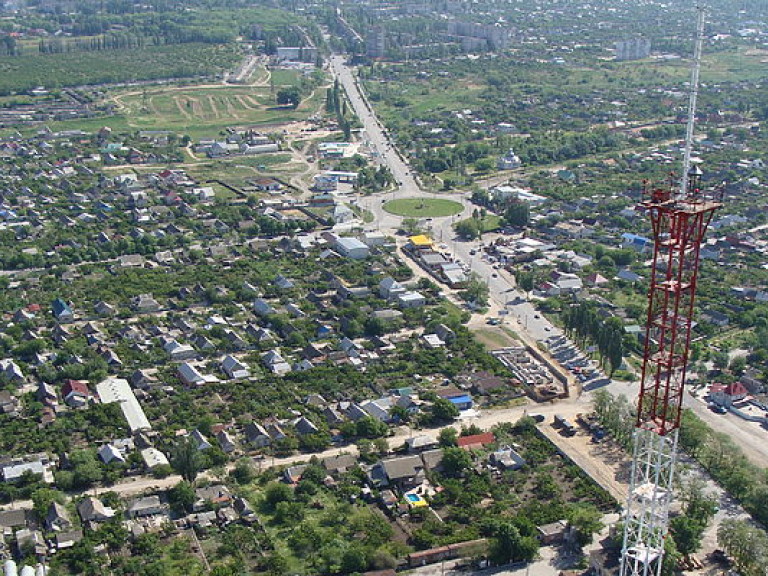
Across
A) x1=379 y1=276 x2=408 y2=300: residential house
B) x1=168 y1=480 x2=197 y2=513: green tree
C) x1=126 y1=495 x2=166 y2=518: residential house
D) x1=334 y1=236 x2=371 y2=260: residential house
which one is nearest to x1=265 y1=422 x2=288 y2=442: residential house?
x1=168 y1=480 x2=197 y2=513: green tree

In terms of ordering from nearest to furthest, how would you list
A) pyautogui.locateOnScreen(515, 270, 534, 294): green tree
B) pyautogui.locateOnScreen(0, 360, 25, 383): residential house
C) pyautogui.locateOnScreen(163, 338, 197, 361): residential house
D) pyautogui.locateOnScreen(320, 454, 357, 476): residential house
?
pyautogui.locateOnScreen(320, 454, 357, 476): residential house → pyautogui.locateOnScreen(0, 360, 25, 383): residential house → pyautogui.locateOnScreen(163, 338, 197, 361): residential house → pyautogui.locateOnScreen(515, 270, 534, 294): green tree

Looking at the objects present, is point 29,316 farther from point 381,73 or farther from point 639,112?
point 381,73

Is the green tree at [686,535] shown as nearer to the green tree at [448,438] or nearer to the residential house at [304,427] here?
the green tree at [448,438]

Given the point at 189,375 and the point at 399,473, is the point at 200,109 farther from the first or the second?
the point at 399,473

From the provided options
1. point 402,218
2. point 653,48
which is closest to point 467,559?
point 402,218

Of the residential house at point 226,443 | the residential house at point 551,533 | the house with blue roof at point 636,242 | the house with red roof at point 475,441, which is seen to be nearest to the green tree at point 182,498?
the residential house at point 226,443

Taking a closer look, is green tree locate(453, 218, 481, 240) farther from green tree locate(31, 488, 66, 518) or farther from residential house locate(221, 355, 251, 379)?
green tree locate(31, 488, 66, 518)
